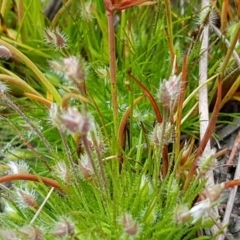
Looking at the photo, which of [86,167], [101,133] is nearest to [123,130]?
[101,133]

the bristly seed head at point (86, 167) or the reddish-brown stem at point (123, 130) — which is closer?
the bristly seed head at point (86, 167)

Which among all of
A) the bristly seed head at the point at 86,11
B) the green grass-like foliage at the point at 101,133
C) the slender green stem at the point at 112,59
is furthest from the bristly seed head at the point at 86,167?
the bristly seed head at the point at 86,11

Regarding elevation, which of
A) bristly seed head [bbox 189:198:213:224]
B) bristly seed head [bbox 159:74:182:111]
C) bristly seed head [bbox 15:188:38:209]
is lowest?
bristly seed head [bbox 15:188:38:209]

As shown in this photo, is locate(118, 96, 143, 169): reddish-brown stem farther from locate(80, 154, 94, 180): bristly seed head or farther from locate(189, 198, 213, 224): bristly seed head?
locate(189, 198, 213, 224): bristly seed head

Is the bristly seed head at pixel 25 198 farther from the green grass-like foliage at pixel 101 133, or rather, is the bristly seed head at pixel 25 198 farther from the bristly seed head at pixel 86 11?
the bristly seed head at pixel 86 11

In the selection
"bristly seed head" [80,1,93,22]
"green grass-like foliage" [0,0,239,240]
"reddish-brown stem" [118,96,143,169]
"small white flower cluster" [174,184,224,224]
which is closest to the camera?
"small white flower cluster" [174,184,224,224]

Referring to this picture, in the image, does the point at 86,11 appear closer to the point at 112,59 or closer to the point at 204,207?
the point at 112,59

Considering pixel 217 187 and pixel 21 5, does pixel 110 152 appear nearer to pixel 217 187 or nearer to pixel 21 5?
pixel 217 187

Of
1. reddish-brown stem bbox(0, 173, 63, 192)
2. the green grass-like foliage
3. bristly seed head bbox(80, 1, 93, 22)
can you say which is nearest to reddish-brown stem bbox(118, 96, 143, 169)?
the green grass-like foliage

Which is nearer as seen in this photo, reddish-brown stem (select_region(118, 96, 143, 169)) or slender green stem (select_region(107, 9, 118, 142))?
slender green stem (select_region(107, 9, 118, 142))

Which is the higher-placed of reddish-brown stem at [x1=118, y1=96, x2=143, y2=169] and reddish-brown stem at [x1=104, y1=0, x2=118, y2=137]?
reddish-brown stem at [x1=104, y1=0, x2=118, y2=137]

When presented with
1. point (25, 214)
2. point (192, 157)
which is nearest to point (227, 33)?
point (192, 157)
